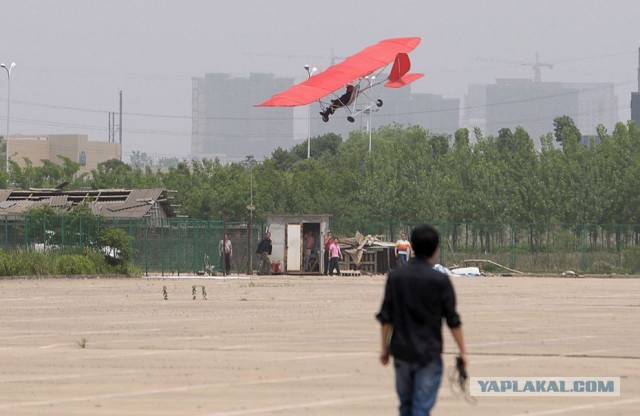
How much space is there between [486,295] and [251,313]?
1076cm

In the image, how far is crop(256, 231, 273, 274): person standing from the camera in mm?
52688

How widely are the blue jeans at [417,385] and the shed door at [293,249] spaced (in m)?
43.6

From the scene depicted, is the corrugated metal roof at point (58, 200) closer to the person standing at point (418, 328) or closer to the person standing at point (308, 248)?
the person standing at point (308, 248)

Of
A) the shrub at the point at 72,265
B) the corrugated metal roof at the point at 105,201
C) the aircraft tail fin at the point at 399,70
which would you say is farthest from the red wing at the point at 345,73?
the corrugated metal roof at the point at 105,201

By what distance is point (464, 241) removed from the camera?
234 ft

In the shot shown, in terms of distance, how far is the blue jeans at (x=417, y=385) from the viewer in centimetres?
966

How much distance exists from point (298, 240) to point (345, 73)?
800 centimetres

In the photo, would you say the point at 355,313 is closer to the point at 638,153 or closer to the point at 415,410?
the point at 415,410

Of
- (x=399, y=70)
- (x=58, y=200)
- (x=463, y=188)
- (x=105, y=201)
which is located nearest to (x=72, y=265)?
(x=399, y=70)

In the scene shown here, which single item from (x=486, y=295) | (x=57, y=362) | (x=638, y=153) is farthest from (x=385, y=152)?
(x=57, y=362)

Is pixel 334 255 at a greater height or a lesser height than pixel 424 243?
lesser

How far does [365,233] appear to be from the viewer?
64.6 meters

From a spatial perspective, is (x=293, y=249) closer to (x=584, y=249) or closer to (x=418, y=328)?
(x=584, y=249)

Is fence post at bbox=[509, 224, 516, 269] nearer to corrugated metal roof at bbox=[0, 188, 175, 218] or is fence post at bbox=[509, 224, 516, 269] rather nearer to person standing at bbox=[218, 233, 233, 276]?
person standing at bbox=[218, 233, 233, 276]
